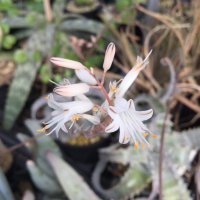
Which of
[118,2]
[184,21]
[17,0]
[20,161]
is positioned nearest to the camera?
[20,161]

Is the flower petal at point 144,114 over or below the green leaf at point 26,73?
over

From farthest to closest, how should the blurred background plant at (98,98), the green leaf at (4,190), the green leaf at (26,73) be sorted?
the green leaf at (26,73)
the blurred background plant at (98,98)
the green leaf at (4,190)

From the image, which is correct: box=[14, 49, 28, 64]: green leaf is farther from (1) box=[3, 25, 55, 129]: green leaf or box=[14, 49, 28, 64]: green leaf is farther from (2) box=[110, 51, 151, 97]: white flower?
(2) box=[110, 51, 151, 97]: white flower

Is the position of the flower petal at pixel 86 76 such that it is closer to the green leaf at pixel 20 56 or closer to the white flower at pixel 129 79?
the white flower at pixel 129 79

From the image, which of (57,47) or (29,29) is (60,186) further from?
(29,29)

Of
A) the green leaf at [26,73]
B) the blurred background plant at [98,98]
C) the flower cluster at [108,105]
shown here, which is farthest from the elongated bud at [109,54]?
the green leaf at [26,73]

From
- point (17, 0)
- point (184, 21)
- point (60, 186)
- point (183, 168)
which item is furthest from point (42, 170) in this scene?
point (17, 0)
